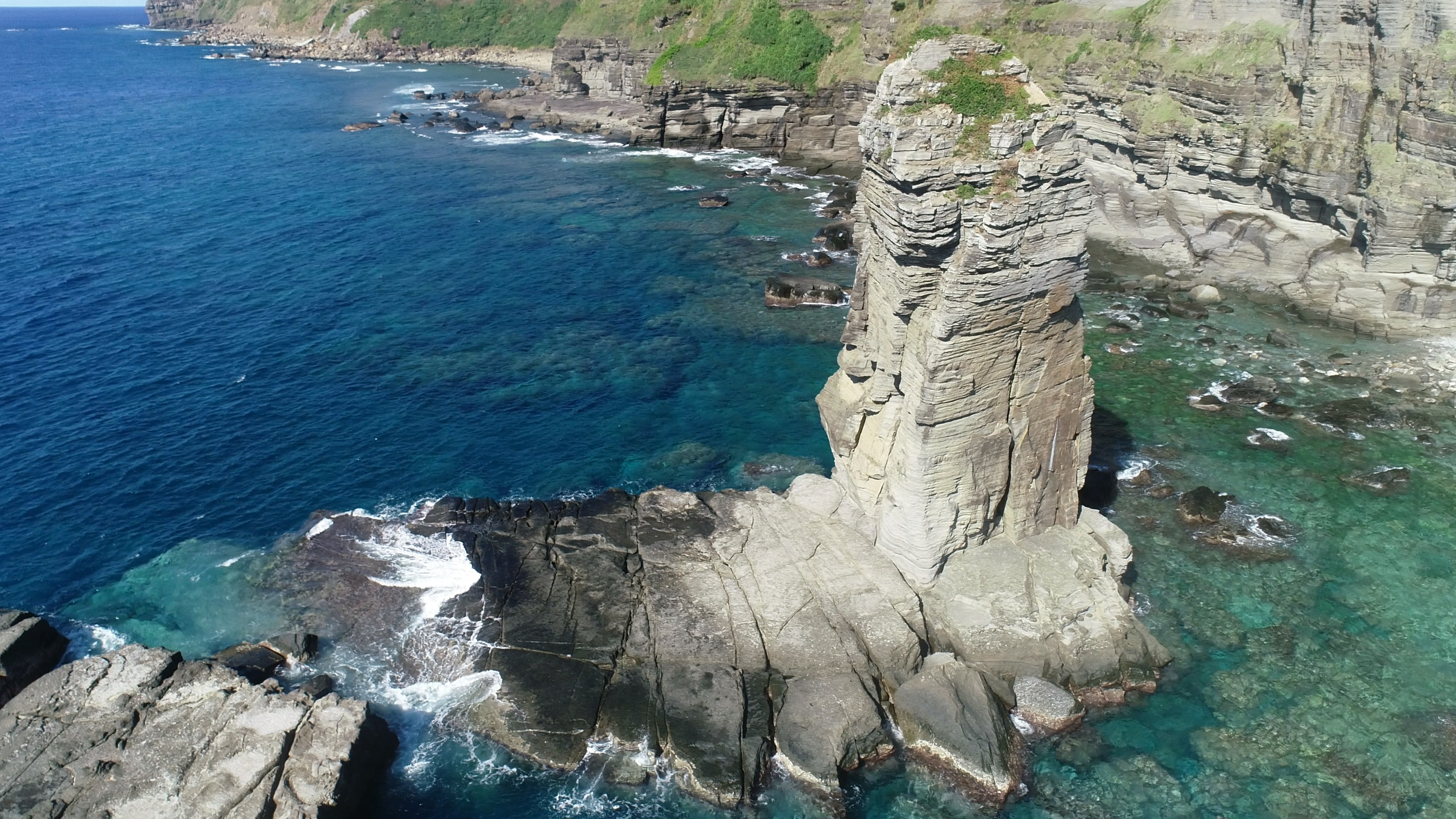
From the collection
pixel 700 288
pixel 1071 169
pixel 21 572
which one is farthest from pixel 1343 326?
pixel 21 572

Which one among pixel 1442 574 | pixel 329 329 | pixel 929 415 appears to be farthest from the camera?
pixel 329 329

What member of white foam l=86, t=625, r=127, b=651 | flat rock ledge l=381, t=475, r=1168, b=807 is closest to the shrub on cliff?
flat rock ledge l=381, t=475, r=1168, b=807

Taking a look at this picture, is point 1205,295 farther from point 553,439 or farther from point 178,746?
point 178,746

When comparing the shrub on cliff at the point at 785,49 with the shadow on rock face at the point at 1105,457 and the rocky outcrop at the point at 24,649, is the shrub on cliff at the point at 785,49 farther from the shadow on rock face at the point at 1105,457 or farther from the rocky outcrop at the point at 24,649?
the rocky outcrop at the point at 24,649

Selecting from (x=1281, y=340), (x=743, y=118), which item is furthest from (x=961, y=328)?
(x=743, y=118)

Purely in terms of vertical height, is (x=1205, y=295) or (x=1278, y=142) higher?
(x=1278, y=142)

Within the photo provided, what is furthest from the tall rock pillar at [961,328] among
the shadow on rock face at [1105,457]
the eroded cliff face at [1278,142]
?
the eroded cliff face at [1278,142]

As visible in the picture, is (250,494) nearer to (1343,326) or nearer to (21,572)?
(21,572)
